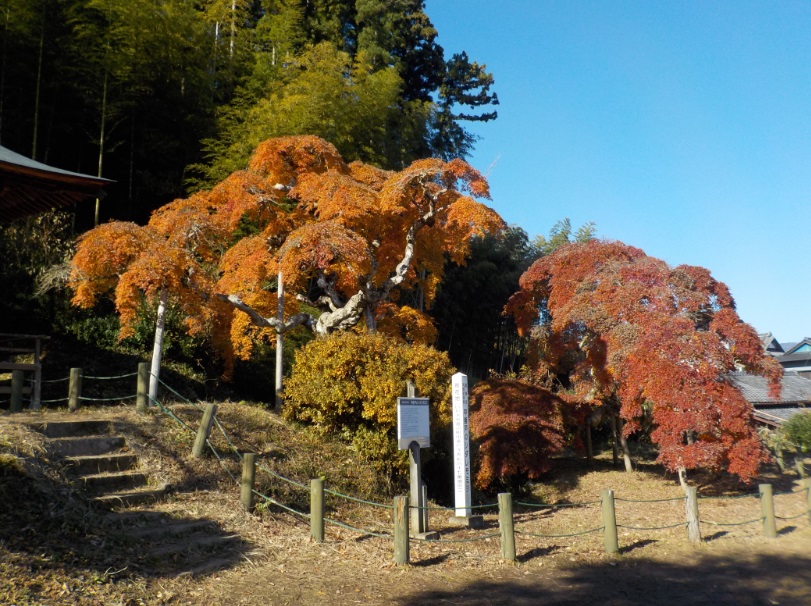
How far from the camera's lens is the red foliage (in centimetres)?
1098

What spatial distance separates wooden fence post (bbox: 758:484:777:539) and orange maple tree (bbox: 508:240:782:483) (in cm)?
37

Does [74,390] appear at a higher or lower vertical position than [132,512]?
higher

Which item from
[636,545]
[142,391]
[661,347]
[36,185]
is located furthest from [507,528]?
[36,185]

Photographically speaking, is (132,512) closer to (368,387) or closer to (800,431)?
(368,387)

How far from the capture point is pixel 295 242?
991 cm

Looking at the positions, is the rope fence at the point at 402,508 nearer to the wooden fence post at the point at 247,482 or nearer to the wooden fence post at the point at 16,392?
the wooden fence post at the point at 247,482

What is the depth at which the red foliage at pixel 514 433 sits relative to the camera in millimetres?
10984

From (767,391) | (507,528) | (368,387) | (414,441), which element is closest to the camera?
(507,528)

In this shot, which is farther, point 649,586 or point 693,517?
point 693,517

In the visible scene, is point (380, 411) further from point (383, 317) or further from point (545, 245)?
point (545, 245)

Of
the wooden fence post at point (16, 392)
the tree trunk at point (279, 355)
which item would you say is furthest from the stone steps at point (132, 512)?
the tree trunk at point (279, 355)

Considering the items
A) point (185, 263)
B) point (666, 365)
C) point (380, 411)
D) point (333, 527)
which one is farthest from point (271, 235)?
point (666, 365)

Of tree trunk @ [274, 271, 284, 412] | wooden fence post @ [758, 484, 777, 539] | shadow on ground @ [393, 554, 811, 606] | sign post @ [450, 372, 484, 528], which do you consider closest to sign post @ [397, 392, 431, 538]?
sign post @ [450, 372, 484, 528]

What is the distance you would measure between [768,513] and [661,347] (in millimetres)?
2662
